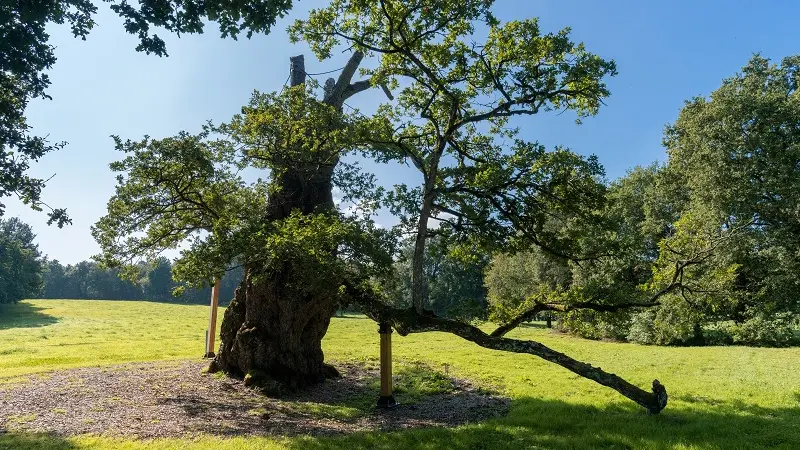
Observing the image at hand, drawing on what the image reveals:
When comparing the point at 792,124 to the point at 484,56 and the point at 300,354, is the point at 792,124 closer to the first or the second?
the point at 484,56

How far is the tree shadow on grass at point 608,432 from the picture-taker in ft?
27.7

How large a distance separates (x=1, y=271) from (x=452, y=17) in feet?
221

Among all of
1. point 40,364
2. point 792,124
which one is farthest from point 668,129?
point 40,364

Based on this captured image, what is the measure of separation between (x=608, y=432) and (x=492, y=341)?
305 centimetres

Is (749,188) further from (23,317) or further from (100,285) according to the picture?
(100,285)

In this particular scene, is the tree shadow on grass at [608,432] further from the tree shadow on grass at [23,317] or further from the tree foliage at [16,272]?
the tree foliage at [16,272]

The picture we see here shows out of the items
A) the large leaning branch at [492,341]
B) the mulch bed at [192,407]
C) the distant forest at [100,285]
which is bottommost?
the mulch bed at [192,407]

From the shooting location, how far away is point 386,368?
12.5m

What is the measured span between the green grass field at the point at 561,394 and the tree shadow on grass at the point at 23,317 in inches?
319

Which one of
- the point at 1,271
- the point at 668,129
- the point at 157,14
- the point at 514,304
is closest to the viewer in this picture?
the point at 157,14

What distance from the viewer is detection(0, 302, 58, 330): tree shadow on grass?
41062 millimetres

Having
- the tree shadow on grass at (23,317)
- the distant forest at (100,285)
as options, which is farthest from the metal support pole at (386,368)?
the distant forest at (100,285)

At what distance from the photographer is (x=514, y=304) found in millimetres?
11875

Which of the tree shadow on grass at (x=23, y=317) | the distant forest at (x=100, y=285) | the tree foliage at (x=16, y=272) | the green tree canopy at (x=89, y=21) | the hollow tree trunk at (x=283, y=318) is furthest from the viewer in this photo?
the distant forest at (x=100, y=285)
